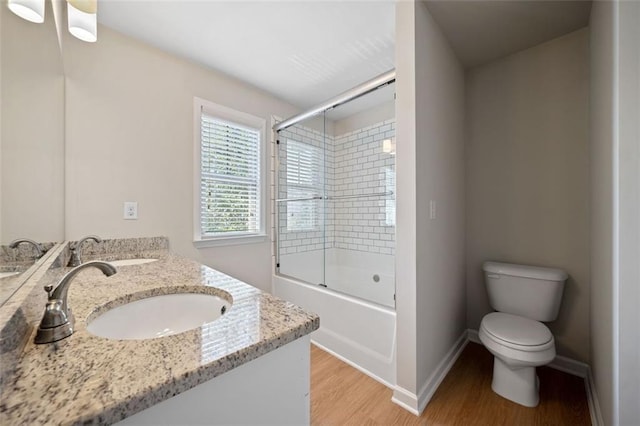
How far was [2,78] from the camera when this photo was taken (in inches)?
25.0

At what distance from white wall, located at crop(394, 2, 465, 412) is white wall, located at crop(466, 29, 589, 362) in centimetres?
57

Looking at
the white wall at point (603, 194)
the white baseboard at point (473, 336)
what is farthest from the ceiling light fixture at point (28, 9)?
the white baseboard at point (473, 336)

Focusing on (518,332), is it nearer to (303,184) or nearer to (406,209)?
(406,209)

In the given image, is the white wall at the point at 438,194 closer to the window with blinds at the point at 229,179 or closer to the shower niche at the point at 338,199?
the shower niche at the point at 338,199

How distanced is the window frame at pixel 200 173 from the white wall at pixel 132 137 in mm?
44

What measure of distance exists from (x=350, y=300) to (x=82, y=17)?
6.98 feet

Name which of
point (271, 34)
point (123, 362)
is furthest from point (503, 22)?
point (123, 362)

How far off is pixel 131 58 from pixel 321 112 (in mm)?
1489

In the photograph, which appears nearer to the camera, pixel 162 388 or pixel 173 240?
pixel 162 388

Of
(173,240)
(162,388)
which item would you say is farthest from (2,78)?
(173,240)

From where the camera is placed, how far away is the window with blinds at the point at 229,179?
225 cm

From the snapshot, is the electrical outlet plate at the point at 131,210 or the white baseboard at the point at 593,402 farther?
the electrical outlet plate at the point at 131,210

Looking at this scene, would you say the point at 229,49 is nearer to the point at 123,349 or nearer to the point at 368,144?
the point at 368,144

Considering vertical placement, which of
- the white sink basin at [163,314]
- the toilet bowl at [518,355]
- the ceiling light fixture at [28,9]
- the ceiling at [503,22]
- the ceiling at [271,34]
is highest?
the ceiling at [271,34]
